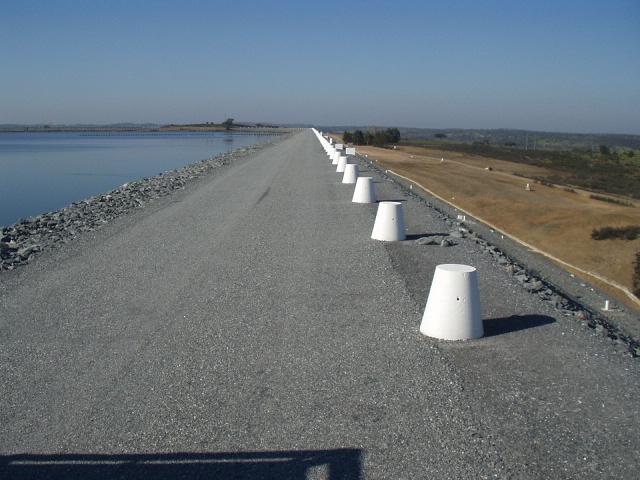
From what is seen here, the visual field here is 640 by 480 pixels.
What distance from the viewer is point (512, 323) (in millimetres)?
7074

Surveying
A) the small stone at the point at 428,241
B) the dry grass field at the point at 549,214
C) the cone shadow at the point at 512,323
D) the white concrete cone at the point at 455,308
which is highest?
the white concrete cone at the point at 455,308

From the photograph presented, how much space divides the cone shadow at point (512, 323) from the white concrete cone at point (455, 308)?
264mm

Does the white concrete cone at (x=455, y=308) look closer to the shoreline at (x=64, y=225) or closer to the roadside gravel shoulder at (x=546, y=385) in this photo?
the roadside gravel shoulder at (x=546, y=385)

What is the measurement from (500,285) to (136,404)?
16.4 ft

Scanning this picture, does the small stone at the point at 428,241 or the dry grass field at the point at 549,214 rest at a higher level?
the small stone at the point at 428,241

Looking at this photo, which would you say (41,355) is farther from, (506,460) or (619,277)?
(619,277)

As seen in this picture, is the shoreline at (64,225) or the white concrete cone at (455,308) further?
the shoreline at (64,225)

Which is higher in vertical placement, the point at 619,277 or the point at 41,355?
the point at 41,355

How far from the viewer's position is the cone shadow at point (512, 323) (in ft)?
22.4

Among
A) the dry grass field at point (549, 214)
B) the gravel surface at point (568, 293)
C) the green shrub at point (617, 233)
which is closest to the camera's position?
the gravel surface at point (568, 293)

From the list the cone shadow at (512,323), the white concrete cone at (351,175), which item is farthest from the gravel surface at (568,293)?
the white concrete cone at (351,175)

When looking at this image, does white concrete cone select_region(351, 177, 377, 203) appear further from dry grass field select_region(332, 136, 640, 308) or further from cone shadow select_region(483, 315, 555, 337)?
cone shadow select_region(483, 315, 555, 337)

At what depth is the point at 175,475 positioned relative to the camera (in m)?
4.18

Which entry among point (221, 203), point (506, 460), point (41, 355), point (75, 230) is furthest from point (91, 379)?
point (221, 203)
